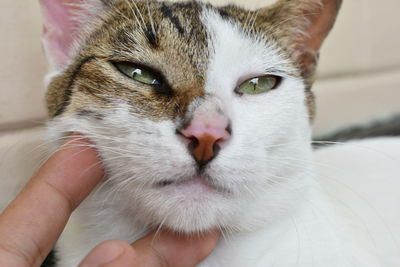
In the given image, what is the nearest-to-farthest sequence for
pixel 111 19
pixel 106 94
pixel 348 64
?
1. pixel 106 94
2. pixel 111 19
3. pixel 348 64

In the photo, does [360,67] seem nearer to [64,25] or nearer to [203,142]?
[64,25]

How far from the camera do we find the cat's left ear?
3.64 ft

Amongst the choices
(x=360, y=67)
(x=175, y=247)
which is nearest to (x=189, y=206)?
(x=175, y=247)

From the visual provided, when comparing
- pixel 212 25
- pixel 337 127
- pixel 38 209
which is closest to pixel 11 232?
pixel 38 209

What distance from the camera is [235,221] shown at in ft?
3.14

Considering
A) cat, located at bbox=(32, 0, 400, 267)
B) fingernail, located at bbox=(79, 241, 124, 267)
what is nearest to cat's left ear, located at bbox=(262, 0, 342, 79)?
cat, located at bbox=(32, 0, 400, 267)

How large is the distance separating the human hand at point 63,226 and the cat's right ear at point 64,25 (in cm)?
27

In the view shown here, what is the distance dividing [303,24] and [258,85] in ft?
0.95

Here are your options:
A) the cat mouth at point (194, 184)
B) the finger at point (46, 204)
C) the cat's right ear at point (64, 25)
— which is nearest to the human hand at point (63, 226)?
the finger at point (46, 204)

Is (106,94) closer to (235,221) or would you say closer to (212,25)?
(212,25)

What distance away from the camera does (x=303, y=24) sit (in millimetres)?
1157

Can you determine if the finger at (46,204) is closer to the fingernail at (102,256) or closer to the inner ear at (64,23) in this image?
the fingernail at (102,256)

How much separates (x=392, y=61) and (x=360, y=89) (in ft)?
0.89

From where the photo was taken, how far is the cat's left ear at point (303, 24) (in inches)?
43.7
